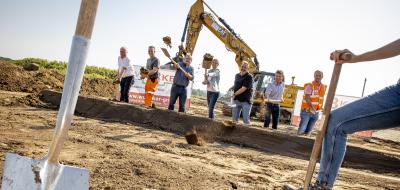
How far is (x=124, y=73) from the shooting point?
9.45 metres

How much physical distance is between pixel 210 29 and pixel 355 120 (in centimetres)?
1178

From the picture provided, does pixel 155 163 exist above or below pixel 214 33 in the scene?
below

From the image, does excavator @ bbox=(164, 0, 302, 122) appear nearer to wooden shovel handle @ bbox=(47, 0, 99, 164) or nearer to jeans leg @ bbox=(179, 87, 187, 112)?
jeans leg @ bbox=(179, 87, 187, 112)

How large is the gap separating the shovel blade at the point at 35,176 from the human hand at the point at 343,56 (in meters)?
2.11

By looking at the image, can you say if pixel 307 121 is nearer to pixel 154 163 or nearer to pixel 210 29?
pixel 154 163

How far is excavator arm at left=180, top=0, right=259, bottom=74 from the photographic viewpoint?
1365 centimetres

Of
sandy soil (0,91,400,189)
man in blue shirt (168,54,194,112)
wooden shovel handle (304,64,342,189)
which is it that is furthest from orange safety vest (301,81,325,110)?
wooden shovel handle (304,64,342,189)

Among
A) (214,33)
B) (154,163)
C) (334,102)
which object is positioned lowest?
(154,163)

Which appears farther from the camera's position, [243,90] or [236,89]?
[236,89]

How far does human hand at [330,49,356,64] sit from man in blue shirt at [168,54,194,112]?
5.94 meters

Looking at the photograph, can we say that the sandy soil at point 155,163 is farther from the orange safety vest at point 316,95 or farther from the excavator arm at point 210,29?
the excavator arm at point 210,29

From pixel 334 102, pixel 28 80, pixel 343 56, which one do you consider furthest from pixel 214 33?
pixel 343 56

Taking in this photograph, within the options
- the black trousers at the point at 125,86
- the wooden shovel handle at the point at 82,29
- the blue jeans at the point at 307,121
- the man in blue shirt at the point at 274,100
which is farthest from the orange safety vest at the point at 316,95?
the wooden shovel handle at the point at 82,29

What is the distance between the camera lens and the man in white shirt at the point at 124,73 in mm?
9445
